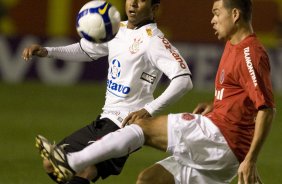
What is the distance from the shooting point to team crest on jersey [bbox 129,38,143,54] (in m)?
7.66

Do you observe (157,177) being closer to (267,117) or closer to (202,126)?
(202,126)

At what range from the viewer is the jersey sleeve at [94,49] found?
806 cm

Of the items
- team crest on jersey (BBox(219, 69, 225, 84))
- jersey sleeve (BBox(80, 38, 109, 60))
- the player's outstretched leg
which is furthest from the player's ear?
the player's outstretched leg

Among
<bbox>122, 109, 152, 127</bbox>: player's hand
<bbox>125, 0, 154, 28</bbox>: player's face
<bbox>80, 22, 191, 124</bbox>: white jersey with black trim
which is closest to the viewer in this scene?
<bbox>122, 109, 152, 127</bbox>: player's hand

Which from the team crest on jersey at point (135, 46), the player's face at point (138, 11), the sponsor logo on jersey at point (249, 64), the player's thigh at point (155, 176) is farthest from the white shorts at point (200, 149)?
the player's face at point (138, 11)

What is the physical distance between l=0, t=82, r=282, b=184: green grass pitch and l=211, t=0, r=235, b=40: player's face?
3195 mm

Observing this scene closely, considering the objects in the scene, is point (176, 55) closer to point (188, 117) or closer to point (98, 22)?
point (98, 22)

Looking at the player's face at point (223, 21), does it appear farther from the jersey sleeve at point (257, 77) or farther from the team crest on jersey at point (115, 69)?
the team crest on jersey at point (115, 69)

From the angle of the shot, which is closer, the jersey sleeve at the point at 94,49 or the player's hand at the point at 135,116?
the player's hand at the point at 135,116

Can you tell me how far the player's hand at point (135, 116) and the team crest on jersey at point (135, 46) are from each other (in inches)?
29.2

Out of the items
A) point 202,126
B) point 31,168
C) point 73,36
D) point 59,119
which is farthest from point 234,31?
point 73,36

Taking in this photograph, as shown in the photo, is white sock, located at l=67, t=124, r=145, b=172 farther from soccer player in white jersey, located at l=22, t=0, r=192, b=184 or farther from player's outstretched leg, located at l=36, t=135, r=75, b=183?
soccer player in white jersey, located at l=22, t=0, r=192, b=184

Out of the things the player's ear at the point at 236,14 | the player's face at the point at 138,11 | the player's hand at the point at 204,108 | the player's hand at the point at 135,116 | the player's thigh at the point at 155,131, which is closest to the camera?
the player's thigh at the point at 155,131

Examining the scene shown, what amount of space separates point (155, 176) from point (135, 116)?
0.50 m
